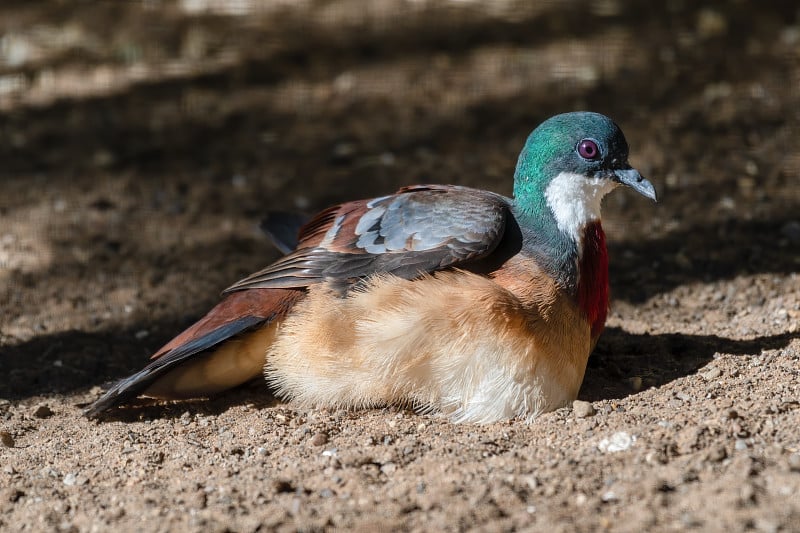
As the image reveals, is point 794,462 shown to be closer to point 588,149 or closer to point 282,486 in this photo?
point 588,149

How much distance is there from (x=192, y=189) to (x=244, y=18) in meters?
3.49

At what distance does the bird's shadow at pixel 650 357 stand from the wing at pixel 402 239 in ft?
3.31

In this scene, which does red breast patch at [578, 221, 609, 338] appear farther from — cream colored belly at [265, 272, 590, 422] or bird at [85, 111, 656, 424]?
cream colored belly at [265, 272, 590, 422]

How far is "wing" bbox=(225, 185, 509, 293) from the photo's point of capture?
15.3 feet

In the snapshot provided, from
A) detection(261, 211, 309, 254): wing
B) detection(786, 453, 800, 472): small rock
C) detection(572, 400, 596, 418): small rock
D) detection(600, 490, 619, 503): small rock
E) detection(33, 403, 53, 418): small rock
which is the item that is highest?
detection(786, 453, 800, 472): small rock

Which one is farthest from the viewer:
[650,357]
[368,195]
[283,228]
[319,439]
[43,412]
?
[368,195]

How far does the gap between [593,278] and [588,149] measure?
2.08 feet

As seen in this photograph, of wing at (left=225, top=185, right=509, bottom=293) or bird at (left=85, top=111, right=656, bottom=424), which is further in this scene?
wing at (left=225, top=185, right=509, bottom=293)

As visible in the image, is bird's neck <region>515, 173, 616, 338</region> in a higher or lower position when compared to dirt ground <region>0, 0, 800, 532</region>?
higher

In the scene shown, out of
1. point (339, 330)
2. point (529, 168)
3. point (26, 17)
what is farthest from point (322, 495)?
point (26, 17)

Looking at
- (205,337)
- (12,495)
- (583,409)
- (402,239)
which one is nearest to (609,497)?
(583,409)

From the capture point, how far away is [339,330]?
4.67m

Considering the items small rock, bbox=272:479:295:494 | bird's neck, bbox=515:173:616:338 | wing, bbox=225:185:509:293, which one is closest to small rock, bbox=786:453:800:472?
bird's neck, bbox=515:173:616:338

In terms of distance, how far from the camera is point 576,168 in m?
4.86
